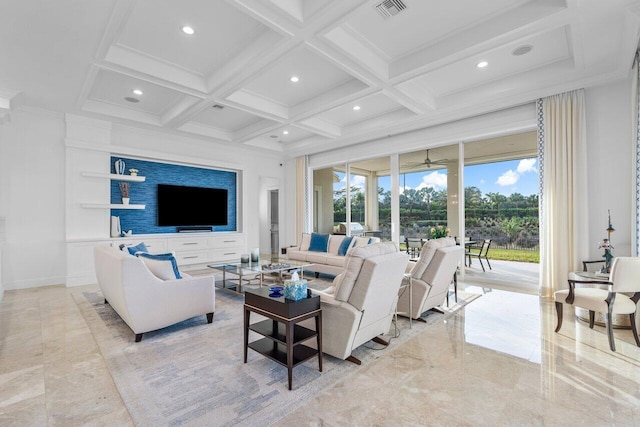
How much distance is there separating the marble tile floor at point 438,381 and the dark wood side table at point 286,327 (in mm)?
334

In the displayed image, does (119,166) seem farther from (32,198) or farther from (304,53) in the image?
(304,53)

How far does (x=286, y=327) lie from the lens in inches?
83.7

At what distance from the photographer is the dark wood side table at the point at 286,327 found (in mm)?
2131

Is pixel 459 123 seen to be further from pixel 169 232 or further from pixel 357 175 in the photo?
pixel 169 232

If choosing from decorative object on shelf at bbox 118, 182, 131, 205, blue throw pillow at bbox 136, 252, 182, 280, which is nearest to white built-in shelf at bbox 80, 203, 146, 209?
decorative object on shelf at bbox 118, 182, 131, 205

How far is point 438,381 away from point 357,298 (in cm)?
81

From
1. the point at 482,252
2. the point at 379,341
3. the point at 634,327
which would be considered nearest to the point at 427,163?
the point at 482,252

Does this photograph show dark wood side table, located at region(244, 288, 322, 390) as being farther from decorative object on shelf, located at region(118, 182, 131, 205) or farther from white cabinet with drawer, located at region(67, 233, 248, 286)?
decorative object on shelf, located at region(118, 182, 131, 205)

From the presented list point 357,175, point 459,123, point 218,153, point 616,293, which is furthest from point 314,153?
point 616,293

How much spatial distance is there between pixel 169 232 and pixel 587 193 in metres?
7.53

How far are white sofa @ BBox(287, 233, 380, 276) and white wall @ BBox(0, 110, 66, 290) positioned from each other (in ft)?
13.7

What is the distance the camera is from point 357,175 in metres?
7.59

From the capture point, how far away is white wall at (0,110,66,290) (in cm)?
493

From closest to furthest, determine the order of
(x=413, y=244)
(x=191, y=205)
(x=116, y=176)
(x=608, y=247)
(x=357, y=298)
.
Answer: (x=357, y=298)
(x=608, y=247)
(x=116, y=176)
(x=413, y=244)
(x=191, y=205)
